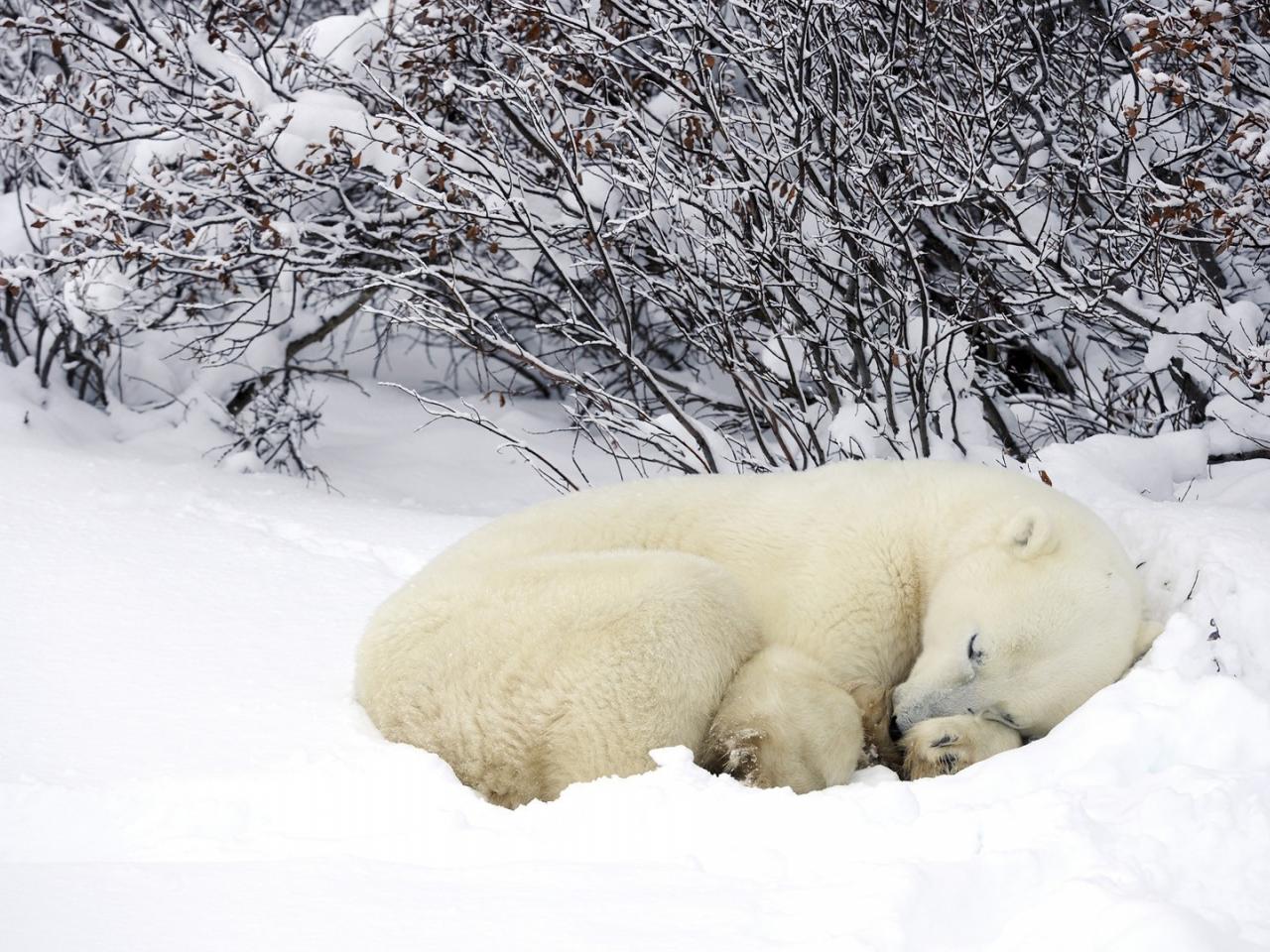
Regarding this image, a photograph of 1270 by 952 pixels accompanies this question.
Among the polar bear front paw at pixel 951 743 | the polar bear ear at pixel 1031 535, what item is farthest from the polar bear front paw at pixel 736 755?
the polar bear ear at pixel 1031 535

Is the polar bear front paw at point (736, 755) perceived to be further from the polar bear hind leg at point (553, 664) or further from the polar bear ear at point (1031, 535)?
the polar bear ear at point (1031, 535)

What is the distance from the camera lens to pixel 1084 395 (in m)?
6.10

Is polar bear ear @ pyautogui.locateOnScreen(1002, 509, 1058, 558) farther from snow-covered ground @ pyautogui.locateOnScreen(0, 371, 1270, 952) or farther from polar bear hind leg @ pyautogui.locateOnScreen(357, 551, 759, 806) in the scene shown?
polar bear hind leg @ pyautogui.locateOnScreen(357, 551, 759, 806)

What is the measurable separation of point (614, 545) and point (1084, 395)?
3.76 m

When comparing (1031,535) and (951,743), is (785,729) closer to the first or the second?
(951,743)

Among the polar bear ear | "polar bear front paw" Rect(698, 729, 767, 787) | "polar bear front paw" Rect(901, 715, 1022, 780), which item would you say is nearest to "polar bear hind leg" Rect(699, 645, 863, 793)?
"polar bear front paw" Rect(698, 729, 767, 787)

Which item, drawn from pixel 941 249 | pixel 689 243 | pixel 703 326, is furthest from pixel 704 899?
pixel 941 249

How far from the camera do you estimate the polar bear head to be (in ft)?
9.39

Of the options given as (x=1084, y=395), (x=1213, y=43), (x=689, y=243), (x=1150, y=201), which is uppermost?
(x=1213, y=43)

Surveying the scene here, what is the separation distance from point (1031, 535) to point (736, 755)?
3.18ft

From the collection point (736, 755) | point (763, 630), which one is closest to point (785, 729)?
point (736, 755)

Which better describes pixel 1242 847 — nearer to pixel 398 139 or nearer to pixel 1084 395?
pixel 1084 395

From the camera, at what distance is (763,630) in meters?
3.04

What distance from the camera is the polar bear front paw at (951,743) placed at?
277 cm
